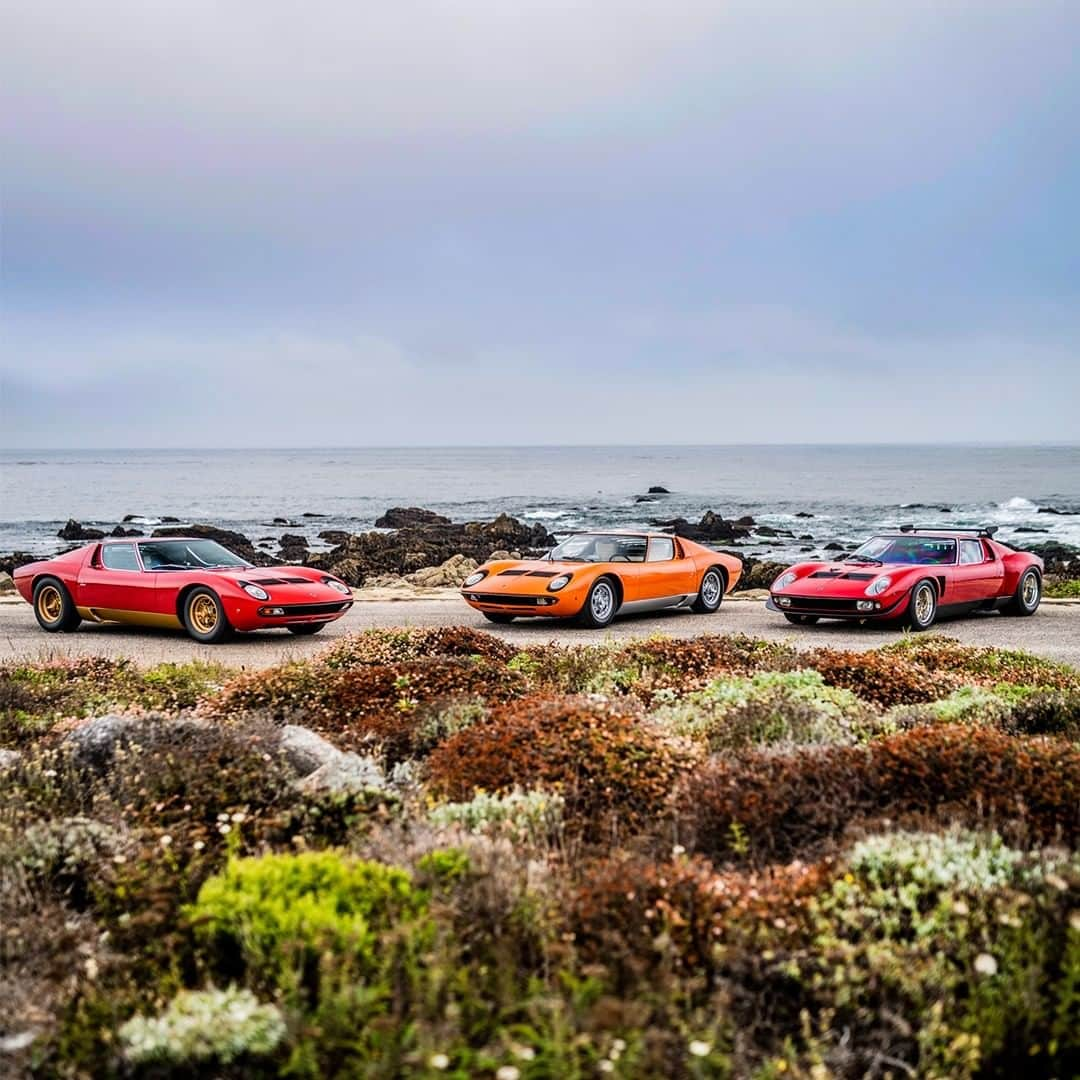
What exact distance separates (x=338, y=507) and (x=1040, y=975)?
6936 cm

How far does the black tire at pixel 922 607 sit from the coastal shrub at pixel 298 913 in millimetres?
12998

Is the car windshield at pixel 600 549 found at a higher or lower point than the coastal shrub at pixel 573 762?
higher

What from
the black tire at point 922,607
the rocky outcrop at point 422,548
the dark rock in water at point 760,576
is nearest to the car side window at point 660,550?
the black tire at point 922,607

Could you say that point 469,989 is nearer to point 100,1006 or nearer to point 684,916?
point 684,916

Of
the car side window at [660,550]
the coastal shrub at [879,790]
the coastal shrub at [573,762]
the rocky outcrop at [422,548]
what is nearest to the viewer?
the coastal shrub at [879,790]

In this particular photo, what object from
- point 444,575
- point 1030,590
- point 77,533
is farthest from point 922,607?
point 77,533

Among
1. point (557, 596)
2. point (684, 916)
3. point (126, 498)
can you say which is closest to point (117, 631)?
point (557, 596)

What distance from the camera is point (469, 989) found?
3514 mm

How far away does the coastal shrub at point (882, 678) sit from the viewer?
891 cm

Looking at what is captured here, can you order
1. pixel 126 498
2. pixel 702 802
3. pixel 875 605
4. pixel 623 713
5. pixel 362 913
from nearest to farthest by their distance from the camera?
1. pixel 362 913
2. pixel 702 802
3. pixel 623 713
4. pixel 875 605
5. pixel 126 498

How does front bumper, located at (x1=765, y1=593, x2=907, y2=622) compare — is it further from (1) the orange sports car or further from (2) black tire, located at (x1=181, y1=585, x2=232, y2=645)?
(2) black tire, located at (x1=181, y1=585, x2=232, y2=645)

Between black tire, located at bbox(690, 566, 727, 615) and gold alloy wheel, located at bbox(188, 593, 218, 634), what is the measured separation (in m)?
7.48

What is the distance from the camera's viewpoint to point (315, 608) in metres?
15.0

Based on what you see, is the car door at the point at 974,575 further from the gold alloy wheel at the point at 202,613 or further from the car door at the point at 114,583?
the car door at the point at 114,583
